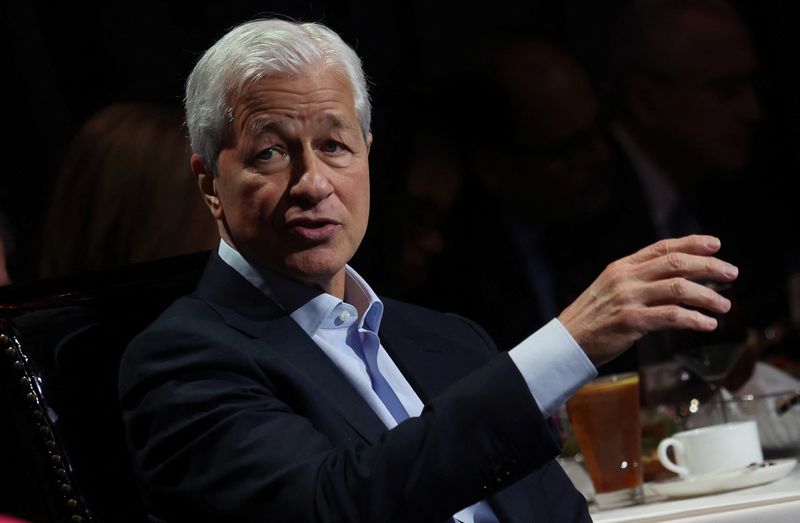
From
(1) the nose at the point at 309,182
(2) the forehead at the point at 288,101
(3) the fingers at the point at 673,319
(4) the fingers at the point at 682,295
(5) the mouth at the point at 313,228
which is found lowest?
(3) the fingers at the point at 673,319

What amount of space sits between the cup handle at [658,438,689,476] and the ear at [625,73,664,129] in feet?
6.90

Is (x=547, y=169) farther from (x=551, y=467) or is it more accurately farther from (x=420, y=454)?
(x=420, y=454)

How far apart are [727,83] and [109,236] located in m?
2.02

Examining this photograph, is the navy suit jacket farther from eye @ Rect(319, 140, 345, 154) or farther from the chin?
eye @ Rect(319, 140, 345, 154)

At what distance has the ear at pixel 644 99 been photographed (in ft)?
12.1

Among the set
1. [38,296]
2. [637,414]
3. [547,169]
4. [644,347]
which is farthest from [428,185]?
[38,296]

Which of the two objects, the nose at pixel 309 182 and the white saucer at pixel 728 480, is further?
the white saucer at pixel 728 480

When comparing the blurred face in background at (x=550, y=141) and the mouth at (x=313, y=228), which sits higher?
the mouth at (x=313, y=228)

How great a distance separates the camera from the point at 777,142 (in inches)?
156

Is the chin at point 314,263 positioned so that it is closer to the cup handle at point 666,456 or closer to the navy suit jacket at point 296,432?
the navy suit jacket at point 296,432

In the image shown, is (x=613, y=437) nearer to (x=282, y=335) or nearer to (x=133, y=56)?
(x=282, y=335)

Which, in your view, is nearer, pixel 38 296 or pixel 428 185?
pixel 38 296

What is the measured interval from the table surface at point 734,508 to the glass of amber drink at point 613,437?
0.27ft

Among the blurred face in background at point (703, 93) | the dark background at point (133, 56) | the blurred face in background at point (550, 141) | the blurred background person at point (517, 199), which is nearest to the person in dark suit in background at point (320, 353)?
the dark background at point (133, 56)
